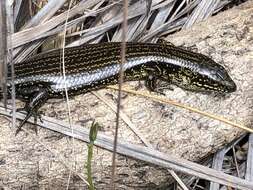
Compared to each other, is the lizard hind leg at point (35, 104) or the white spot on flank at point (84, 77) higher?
the white spot on flank at point (84, 77)

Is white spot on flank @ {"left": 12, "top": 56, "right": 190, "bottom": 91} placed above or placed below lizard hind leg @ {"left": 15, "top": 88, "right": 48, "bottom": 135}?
above

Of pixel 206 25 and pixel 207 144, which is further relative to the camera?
pixel 206 25

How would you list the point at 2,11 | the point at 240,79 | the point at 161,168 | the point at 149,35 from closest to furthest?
the point at 2,11 < the point at 161,168 < the point at 240,79 < the point at 149,35

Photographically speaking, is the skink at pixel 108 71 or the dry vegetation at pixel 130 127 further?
the skink at pixel 108 71

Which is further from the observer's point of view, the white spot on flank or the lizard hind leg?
the white spot on flank

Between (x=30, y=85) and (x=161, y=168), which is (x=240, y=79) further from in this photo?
(x=30, y=85)

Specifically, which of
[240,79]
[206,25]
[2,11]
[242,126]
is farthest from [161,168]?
[2,11]

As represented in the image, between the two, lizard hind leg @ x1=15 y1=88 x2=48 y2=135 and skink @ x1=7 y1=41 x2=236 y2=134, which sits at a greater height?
skink @ x1=7 y1=41 x2=236 y2=134
